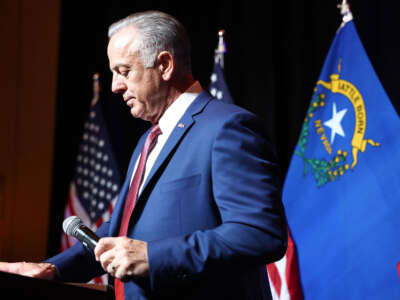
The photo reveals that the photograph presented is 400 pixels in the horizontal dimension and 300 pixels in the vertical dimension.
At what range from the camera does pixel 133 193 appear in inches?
53.6

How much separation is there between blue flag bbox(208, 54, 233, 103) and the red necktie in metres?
1.47

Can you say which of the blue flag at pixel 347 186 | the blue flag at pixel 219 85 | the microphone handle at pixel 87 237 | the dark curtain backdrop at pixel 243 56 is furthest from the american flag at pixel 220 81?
the microphone handle at pixel 87 237

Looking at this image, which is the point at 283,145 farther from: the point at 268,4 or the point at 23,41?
the point at 23,41

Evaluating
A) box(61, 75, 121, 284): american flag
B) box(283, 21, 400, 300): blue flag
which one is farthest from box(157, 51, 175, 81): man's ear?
box(61, 75, 121, 284): american flag

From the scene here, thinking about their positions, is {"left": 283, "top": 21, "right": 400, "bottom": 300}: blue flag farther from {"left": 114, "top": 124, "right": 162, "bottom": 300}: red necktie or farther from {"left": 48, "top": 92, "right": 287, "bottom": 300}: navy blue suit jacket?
{"left": 114, "top": 124, "right": 162, "bottom": 300}: red necktie

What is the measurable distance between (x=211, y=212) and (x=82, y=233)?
34cm

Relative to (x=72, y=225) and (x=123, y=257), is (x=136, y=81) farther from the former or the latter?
(x=123, y=257)

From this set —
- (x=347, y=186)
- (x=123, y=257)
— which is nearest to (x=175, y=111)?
(x=123, y=257)

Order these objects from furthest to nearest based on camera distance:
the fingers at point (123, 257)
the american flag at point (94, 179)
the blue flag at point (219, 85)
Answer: the american flag at point (94, 179), the blue flag at point (219, 85), the fingers at point (123, 257)

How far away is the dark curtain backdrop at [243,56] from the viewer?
2643mm

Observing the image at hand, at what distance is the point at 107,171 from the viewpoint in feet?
11.6

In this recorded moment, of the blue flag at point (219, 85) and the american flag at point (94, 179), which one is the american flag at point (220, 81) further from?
the american flag at point (94, 179)

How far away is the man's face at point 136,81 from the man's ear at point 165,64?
0.01 m

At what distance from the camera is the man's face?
1.48 metres
